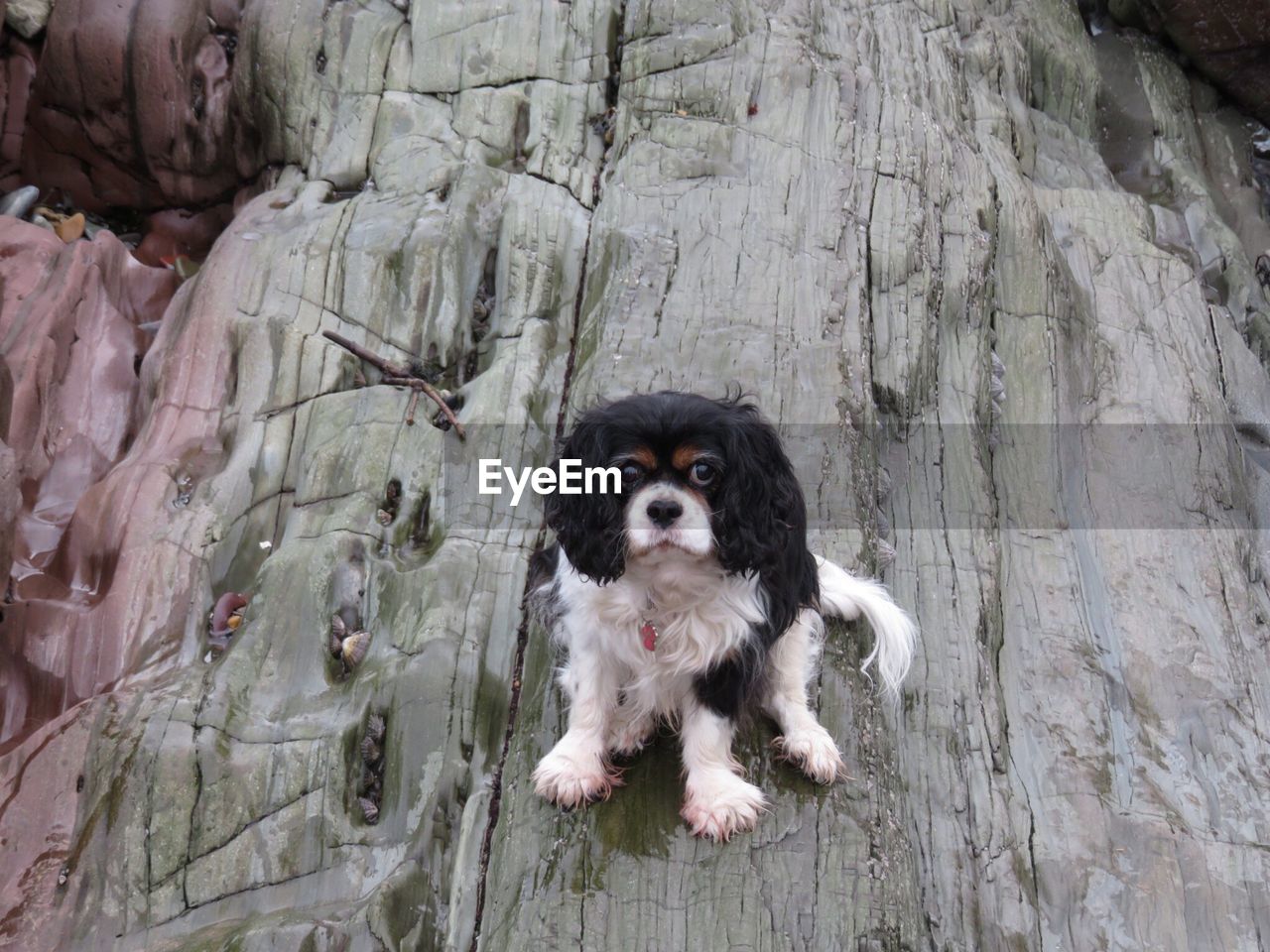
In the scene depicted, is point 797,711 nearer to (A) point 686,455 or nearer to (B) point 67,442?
(A) point 686,455

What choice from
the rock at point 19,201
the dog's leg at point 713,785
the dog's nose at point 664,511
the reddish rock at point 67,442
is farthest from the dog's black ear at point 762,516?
the rock at point 19,201

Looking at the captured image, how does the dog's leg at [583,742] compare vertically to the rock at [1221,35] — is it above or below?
below

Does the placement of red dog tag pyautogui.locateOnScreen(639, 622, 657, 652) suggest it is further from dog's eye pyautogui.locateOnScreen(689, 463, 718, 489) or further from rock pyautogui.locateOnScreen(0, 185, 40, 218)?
rock pyautogui.locateOnScreen(0, 185, 40, 218)

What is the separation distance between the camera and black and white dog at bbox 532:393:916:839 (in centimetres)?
282

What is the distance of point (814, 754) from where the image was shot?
324 centimetres

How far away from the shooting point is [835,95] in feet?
18.9

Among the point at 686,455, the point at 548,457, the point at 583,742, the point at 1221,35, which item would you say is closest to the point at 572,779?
the point at 583,742

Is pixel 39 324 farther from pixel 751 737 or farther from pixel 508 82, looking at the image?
Answer: pixel 751 737

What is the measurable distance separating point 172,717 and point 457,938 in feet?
4.61

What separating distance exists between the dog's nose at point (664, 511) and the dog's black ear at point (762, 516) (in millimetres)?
123

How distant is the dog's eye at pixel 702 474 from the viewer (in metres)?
2.82

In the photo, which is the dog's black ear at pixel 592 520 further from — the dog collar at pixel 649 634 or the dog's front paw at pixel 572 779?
the dog's front paw at pixel 572 779

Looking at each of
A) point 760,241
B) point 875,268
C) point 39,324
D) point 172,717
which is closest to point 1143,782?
point 875,268

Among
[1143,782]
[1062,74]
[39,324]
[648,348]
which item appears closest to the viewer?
[1143,782]
